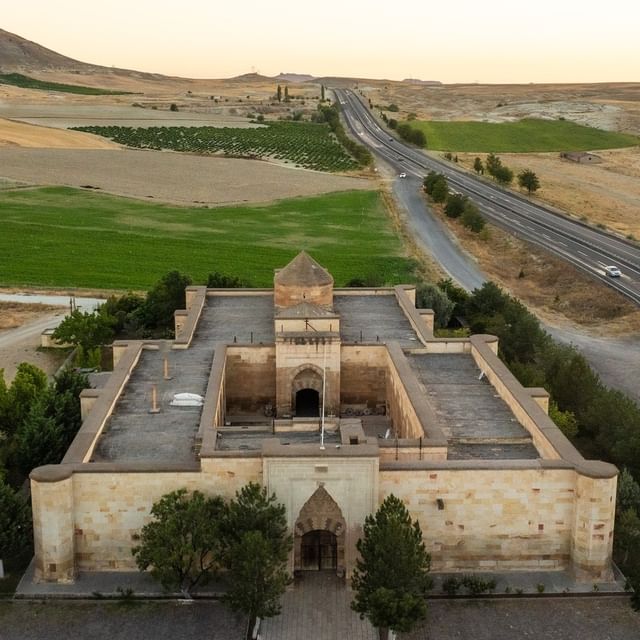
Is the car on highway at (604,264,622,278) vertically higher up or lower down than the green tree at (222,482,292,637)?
lower down

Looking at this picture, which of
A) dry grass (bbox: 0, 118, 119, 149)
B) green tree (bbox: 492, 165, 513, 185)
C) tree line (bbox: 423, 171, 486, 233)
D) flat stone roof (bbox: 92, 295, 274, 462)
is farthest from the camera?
dry grass (bbox: 0, 118, 119, 149)

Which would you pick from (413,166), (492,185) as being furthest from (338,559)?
(413,166)

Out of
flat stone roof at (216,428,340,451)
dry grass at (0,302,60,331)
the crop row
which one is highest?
the crop row

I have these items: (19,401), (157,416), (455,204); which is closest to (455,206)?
(455,204)

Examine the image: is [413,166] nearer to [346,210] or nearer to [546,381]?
[346,210]

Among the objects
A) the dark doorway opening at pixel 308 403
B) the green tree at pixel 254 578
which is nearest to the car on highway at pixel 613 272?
the dark doorway opening at pixel 308 403

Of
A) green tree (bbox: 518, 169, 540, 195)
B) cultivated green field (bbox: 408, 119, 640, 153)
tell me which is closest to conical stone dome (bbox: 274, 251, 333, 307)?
green tree (bbox: 518, 169, 540, 195)

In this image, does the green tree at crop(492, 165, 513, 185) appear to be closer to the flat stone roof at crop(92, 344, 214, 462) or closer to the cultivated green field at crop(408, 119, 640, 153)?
the cultivated green field at crop(408, 119, 640, 153)
